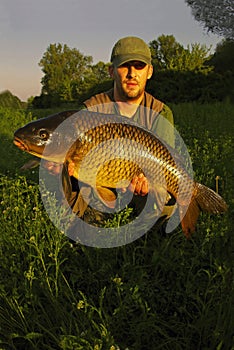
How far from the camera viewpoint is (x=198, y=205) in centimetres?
257

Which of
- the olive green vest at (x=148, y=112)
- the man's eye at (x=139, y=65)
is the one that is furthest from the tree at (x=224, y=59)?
the man's eye at (x=139, y=65)

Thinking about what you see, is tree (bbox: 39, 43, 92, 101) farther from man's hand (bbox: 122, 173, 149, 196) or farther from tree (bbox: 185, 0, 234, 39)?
man's hand (bbox: 122, 173, 149, 196)

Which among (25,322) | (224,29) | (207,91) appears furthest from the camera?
(224,29)

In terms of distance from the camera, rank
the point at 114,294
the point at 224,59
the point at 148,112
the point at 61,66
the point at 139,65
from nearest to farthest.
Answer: the point at 114,294, the point at 139,65, the point at 148,112, the point at 224,59, the point at 61,66

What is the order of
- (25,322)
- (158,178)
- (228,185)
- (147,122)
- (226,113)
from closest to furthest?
(25,322), (158,178), (147,122), (228,185), (226,113)

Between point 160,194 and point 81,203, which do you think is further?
point 81,203

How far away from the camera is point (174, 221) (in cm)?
302

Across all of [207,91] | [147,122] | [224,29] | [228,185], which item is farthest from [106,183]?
[224,29]

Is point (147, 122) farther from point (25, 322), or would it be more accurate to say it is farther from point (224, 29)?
point (224, 29)

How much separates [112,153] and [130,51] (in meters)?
1.08

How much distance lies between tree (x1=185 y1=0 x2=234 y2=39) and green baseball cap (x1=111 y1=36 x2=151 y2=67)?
2350 cm

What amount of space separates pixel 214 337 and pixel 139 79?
2.00 m

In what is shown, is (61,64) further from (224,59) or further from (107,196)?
(107,196)

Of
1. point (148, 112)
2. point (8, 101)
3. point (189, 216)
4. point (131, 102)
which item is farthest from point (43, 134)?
point (8, 101)
